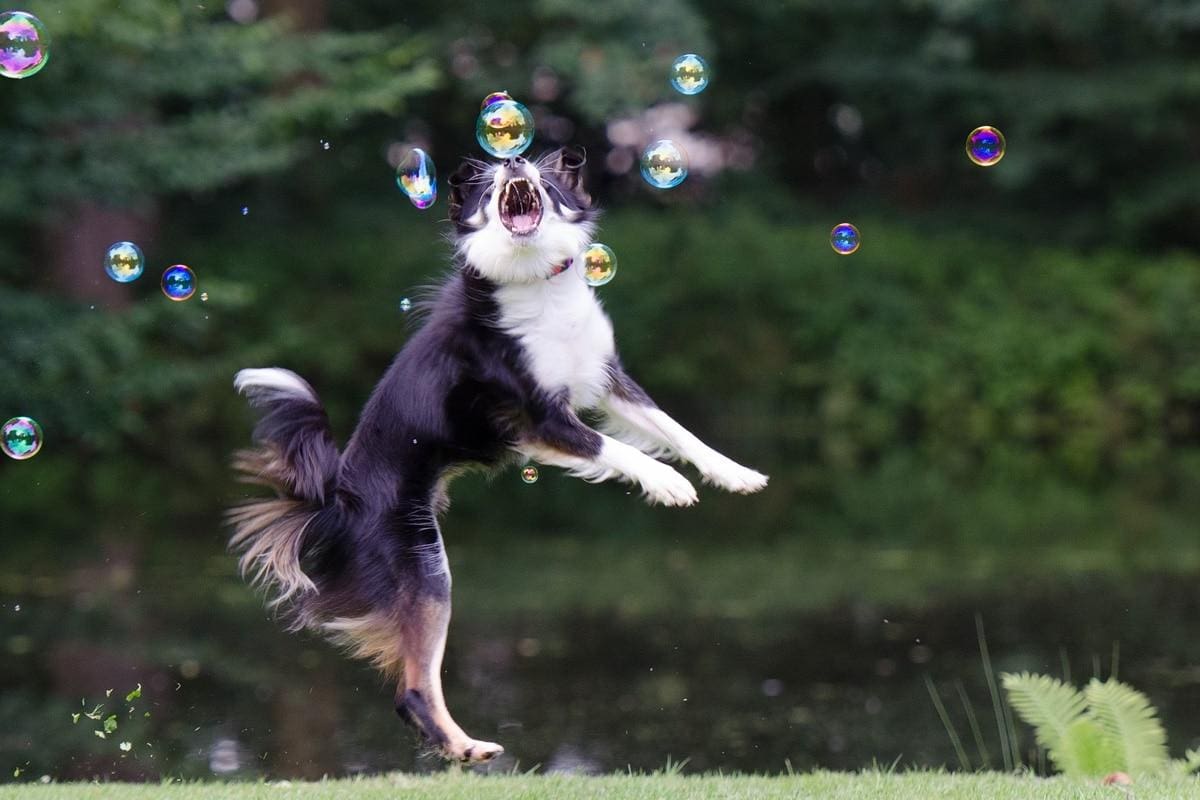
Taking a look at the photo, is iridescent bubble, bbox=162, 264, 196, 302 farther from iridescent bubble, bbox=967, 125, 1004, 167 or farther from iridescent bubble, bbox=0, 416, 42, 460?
iridescent bubble, bbox=967, 125, 1004, 167

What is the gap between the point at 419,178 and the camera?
605cm

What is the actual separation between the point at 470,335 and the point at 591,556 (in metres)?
9.04

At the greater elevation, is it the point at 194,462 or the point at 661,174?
the point at 661,174

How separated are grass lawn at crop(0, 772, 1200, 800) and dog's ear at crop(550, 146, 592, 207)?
7.00 feet

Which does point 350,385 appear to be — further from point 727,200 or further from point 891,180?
point 891,180

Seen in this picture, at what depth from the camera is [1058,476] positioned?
19.2m

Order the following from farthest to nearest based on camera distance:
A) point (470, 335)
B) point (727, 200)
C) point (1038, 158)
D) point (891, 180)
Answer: point (891, 180) → point (727, 200) → point (1038, 158) → point (470, 335)

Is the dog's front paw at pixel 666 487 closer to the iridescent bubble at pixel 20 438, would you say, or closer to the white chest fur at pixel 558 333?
the white chest fur at pixel 558 333

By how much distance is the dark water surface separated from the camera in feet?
27.3

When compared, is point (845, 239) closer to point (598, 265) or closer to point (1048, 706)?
point (598, 265)

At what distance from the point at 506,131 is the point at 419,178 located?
38 cm

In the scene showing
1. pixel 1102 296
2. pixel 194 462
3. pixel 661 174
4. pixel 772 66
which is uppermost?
pixel 772 66

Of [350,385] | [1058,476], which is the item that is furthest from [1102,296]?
[350,385]

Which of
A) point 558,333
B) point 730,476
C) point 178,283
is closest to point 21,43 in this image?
point 178,283
